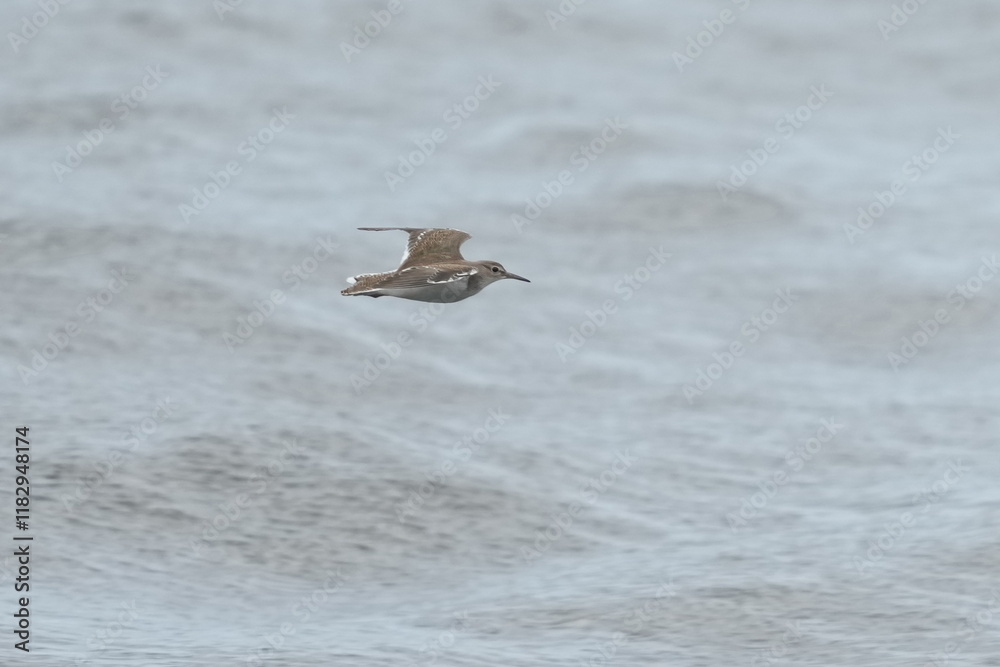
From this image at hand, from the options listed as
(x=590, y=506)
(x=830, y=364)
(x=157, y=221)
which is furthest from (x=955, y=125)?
(x=590, y=506)

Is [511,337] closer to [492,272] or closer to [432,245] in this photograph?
[432,245]

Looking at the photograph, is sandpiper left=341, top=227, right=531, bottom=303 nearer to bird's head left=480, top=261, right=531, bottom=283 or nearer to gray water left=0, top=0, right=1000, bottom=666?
bird's head left=480, top=261, right=531, bottom=283

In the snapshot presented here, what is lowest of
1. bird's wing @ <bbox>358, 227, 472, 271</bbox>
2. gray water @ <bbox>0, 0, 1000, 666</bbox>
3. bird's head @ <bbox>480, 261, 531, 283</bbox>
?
gray water @ <bbox>0, 0, 1000, 666</bbox>

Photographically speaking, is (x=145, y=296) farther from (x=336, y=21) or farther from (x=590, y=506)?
(x=336, y=21)

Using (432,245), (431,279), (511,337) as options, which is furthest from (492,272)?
(511,337)

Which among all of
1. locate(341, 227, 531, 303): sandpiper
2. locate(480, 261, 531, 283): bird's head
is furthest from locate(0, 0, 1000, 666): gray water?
locate(480, 261, 531, 283): bird's head

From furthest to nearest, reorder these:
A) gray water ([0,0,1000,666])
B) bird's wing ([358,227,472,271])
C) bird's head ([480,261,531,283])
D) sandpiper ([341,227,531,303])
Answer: gray water ([0,0,1000,666]), bird's wing ([358,227,472,271]), bird's head ([480,261,531,283]), sandpiper ([341,227,531,303])

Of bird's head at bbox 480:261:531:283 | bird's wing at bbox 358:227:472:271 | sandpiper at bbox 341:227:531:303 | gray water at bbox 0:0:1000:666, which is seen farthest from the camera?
gray water at bbox 0:0:1000:666
